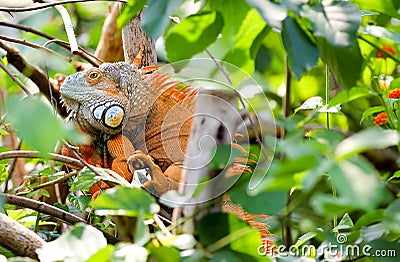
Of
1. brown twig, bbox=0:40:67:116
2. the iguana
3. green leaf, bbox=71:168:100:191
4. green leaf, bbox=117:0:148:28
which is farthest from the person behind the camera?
brown twig, bbox=0:40:67:116

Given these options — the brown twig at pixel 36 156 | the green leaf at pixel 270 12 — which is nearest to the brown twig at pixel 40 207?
the brown twig at pixel 36 156

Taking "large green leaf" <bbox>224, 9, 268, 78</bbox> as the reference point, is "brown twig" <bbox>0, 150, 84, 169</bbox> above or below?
below

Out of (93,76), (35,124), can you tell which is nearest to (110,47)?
(93,76)

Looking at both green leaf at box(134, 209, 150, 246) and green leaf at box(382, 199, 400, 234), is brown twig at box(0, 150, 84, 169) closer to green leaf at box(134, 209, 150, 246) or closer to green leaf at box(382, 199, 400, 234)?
green leaf at box(134, 209, 150, 246)

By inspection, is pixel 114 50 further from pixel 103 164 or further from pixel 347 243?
pixel 347 243

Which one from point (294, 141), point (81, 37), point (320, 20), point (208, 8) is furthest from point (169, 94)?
point (81, 37)

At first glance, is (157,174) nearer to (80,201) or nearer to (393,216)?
(80,201)

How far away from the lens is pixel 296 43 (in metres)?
0.61

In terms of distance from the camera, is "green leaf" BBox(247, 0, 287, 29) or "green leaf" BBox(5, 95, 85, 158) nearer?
"green leaf" BBox(5, 95, 85, 158)

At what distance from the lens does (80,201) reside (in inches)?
41.2

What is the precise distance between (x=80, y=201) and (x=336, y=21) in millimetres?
563

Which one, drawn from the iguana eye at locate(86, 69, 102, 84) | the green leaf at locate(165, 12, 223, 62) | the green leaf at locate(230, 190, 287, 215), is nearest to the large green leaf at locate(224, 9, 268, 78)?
the green leaf at locate(165, 12, 223, 62)

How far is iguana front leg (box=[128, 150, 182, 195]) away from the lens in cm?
95

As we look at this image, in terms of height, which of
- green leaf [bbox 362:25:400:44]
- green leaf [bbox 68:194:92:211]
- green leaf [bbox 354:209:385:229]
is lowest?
green leaf [bbox 68:194:92:211]
